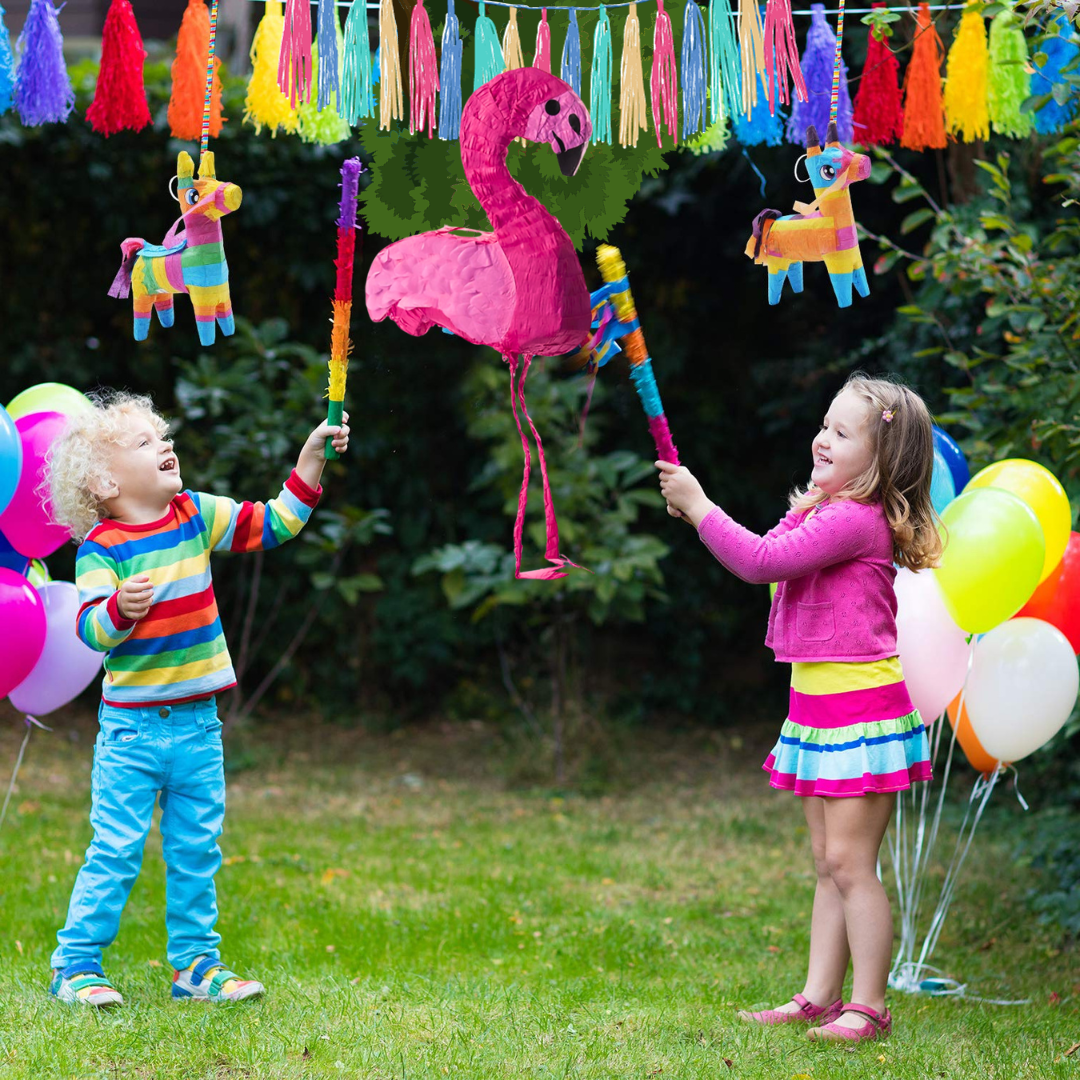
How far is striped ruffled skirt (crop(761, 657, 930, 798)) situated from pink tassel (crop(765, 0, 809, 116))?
1085 millimetres

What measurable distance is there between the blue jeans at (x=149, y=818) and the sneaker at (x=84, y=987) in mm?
17

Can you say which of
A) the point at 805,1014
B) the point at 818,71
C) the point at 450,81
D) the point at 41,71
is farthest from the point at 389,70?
the point at 805,1014

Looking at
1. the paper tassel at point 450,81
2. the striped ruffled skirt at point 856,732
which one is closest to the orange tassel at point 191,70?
the paper tassel at point 450,81

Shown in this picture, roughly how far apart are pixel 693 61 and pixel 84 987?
2.10 m

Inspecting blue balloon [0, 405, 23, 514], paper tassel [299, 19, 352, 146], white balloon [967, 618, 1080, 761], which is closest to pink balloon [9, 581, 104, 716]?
blue balloon [0, 405, 23, 514]

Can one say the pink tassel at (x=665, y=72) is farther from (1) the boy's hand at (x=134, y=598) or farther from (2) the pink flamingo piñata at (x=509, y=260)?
(1) the boy's hand at (x=134, y=598)

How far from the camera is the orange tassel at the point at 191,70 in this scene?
2.55 m

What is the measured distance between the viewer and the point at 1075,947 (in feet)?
10.6

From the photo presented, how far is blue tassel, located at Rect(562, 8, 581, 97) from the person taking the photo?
2.53m

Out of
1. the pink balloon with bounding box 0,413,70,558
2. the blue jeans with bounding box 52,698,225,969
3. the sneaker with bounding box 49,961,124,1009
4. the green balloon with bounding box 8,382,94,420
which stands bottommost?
the sneaker with bounding box 49,961,124,1009

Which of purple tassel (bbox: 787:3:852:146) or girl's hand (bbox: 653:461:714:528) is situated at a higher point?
purple tassel (bbox: 787:3:852:146)

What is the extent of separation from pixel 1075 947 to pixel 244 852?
7.77 ft

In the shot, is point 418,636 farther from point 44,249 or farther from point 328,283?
point 44,249

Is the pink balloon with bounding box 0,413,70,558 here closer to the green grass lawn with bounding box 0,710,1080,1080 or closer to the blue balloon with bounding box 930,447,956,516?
the green grass lawn with bounding box 0,710,1080,1080
